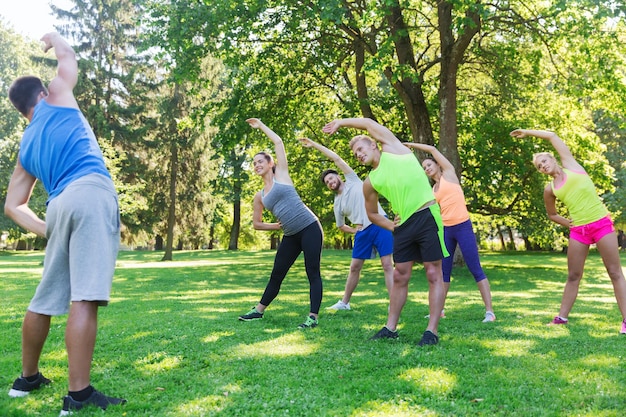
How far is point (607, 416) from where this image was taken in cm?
336

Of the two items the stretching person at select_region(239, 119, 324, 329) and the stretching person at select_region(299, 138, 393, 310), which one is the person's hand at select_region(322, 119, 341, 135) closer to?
the stretching person at select_region(239, 119, 324, 329)

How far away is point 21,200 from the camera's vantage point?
4.03 meters

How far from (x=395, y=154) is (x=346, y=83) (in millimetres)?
16409

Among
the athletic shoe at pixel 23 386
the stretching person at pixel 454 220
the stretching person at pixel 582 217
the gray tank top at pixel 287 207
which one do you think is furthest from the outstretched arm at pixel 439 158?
the athletic shoe at pixel 23 386

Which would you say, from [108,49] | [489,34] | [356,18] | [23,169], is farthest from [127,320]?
[108,49]

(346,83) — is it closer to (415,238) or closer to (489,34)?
(489,34)

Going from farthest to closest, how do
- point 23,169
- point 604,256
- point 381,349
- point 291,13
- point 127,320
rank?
1. point 291,13
2. point 127,320
3. point 604,256
4. point 381,349
5. point 23,169

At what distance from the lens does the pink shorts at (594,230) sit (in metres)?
6.48

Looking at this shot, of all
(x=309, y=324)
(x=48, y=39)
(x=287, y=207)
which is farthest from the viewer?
(x=287, y=207)

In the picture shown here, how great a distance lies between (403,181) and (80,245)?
10.3 ft

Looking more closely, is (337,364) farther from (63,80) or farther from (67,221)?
(63,80)

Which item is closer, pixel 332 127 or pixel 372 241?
pixel 332 127

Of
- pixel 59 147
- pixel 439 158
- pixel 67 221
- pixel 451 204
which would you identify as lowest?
pixel 67 221

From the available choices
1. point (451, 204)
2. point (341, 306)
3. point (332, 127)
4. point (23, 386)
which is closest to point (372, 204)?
point (332, 127)
